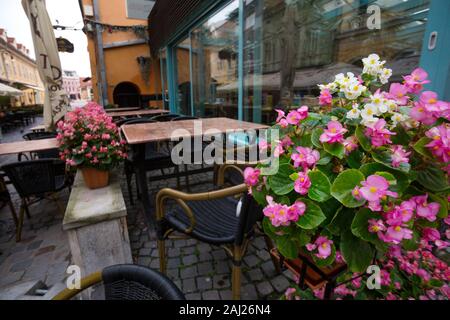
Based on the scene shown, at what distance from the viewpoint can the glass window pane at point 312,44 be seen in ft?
6.86

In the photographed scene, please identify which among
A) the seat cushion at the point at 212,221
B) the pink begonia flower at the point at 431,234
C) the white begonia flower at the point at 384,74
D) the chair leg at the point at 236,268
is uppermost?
the white begonia flower at the point at 384,74

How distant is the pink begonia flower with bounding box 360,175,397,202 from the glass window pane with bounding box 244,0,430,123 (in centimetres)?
140

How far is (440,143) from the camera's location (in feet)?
1.80

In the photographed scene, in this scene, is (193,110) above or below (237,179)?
above

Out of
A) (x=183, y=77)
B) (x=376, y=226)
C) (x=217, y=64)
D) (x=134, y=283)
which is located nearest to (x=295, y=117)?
(x=376, y=226)

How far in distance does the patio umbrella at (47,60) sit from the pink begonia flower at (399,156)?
3.69 m

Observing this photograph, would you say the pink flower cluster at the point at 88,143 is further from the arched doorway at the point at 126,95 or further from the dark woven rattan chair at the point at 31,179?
the arched doorway at the point at 126,95

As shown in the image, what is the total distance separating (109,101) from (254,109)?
849 cm

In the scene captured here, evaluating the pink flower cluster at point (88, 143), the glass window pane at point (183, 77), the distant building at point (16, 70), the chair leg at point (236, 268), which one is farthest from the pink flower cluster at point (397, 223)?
the distant building at point (16, 70)

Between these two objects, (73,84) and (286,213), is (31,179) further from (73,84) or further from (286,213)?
(73,84)

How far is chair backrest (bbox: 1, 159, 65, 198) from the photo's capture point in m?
2.18

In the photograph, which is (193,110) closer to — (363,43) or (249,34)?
(249,34)
